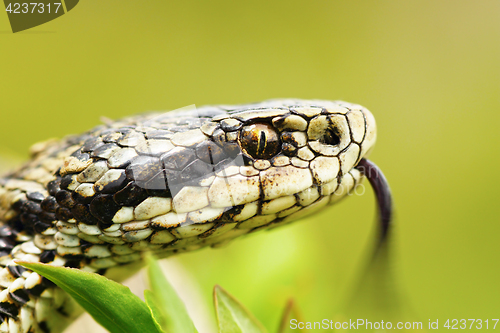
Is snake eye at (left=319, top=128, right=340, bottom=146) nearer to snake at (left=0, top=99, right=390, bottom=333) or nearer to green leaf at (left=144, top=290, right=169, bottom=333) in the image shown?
snake at (left=0, top=99, right=390, bottom=333)

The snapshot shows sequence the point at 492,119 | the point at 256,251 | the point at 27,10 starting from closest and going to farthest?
1. the point at 27,10
2. the point at 256,251
3. the point at 492,119

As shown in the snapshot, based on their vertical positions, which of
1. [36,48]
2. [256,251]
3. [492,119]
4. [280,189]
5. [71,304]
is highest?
[36,48]

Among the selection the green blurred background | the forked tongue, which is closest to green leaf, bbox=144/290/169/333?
the forked tongue

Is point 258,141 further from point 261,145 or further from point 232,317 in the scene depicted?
point 232,317

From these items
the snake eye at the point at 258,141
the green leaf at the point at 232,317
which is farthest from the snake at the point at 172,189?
the green leaf at the point at 232,317

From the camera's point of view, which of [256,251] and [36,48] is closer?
[256,251]

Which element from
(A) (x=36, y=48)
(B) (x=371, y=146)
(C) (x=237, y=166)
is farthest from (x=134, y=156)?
(A) (x=36, y=48)

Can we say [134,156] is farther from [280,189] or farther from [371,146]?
[371,146]
